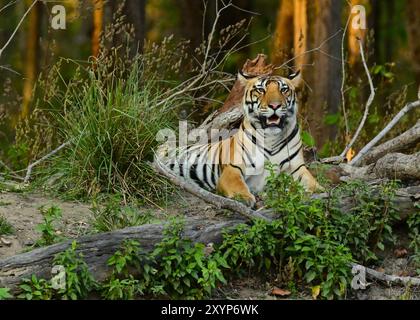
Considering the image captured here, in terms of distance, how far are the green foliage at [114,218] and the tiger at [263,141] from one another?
0.90m

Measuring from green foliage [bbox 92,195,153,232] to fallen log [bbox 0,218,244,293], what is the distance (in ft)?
1.45

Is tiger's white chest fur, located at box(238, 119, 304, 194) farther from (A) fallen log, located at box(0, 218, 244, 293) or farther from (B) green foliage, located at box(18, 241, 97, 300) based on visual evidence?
(B) green foliage, located at box(18, 241, 97, 300)

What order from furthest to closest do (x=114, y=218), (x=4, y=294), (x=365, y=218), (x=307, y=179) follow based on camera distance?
1. (x=307, y=179)
2. (x=114, y=218)
3. (x=365, y=218)
4. (x=4, y=294)

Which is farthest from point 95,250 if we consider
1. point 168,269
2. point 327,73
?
point 327,73

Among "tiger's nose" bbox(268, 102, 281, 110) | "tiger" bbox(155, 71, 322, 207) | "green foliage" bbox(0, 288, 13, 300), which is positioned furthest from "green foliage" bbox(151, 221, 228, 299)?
"tiger's nose" bbox(268, 102, 281, 110)

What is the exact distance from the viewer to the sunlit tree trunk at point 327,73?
41.7 ft

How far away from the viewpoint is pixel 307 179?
8.04m

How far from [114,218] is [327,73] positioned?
629cm

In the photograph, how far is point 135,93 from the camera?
8523 mm

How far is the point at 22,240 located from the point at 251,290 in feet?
5.67

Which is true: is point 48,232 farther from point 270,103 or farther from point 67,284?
point 270,103

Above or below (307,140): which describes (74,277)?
below

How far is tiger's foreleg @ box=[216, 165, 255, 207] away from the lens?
7.65 metres
